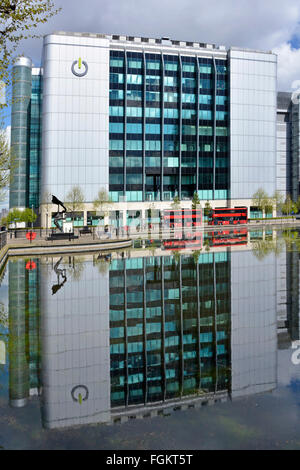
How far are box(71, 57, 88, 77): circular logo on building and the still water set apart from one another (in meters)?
74.0

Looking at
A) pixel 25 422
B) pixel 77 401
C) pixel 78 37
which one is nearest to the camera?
pixel 25 422

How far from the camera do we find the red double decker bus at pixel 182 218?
8631 cm

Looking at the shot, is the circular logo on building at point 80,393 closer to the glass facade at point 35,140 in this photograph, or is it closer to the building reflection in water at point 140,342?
the building reflection in water at point 140,342

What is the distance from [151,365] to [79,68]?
83.7 meters

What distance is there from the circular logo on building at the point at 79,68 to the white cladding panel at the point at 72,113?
436 mm

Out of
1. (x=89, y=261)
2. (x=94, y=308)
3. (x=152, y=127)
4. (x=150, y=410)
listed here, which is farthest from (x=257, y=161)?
(x=150, y=410)

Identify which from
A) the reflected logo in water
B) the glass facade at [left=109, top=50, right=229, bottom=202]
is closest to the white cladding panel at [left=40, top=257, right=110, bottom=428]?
the reflected logo in water

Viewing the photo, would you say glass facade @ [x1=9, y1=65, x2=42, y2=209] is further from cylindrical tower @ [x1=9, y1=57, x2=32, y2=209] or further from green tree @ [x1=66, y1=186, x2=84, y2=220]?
green tree @ [x1=66, y1=186, x2=84, y2=220]

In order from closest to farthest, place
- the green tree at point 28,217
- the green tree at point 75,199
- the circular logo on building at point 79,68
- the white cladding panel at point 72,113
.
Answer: the green tree at point 75,199
the white cladding panel at point 72,113
the circular logo on building at point 79,68
the green tree at point 28,217

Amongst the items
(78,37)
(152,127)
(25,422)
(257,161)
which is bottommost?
(25,422)

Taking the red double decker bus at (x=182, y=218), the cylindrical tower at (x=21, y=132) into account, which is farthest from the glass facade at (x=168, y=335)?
the cylindrical tower at (x=21, y=132)
